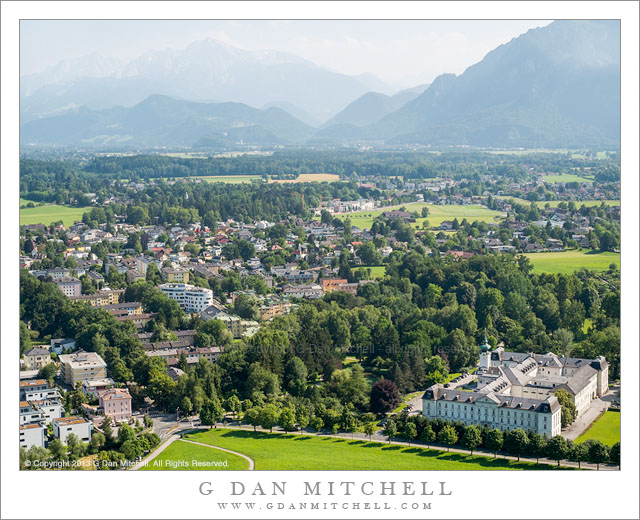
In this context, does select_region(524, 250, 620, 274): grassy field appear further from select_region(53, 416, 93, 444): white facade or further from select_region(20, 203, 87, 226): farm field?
select_region(20, 203, 87, 226): farm field

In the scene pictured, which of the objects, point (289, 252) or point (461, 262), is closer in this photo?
point (461, 262)

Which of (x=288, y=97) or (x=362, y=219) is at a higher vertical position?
(x=288, y=97)

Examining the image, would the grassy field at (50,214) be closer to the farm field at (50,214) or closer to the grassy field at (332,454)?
the farm field at (50,214)

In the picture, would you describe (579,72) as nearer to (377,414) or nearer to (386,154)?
(386,154)

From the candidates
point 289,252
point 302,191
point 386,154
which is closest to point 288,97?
point 289,252

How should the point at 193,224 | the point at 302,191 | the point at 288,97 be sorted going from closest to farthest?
1. the point at 288,97
2. the point at 193,224
3. the point at 302,191

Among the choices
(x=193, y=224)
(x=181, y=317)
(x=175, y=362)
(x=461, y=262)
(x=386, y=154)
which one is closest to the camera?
(x=175, y=362)

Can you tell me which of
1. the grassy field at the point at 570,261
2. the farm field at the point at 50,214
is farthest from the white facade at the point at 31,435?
the farm field at the point at 50,214

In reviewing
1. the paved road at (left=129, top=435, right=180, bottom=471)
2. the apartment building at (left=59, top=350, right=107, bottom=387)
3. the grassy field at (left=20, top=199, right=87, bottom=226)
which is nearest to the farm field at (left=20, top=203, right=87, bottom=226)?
the grassy field at (left=20, top=199, right=87, bottom=226)
